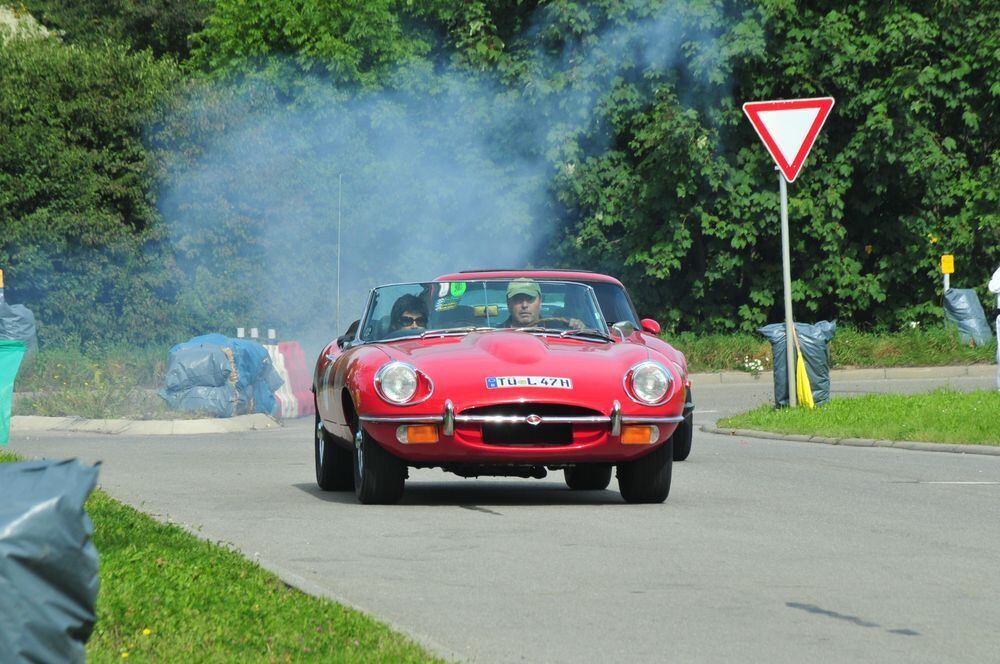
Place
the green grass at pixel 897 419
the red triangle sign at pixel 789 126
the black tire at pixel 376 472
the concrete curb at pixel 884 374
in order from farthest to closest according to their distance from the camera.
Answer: the concrete curb at pixel 884 374, the red triangle sign at pixel 789 126, the green grass at pixel 897 419, the black tire at pixel 376 472

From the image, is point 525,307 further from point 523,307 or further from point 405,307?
point 405,307

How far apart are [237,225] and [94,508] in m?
28.6

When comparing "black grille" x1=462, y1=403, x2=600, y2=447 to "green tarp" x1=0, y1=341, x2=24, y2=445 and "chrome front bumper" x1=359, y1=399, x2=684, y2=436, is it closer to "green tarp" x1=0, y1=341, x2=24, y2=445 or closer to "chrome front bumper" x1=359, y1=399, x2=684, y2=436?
"chrome front bumper" x1=359, y1=399, x2=684, y2=436

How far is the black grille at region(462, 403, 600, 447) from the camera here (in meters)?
10.6

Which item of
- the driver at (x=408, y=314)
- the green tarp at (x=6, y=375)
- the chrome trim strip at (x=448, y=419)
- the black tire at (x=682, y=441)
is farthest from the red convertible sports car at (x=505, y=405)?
the green tarp at (x=6, y=375)

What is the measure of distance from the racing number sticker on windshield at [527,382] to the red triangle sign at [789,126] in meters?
Result: 8.25

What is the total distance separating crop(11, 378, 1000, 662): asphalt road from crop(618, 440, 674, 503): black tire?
0.15 metres

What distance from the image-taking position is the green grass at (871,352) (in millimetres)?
30875

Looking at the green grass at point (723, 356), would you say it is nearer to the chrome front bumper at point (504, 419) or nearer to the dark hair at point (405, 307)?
the dark hair at point (405, 307)

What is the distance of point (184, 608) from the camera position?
646cm

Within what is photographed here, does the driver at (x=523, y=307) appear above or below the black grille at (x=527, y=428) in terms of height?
above

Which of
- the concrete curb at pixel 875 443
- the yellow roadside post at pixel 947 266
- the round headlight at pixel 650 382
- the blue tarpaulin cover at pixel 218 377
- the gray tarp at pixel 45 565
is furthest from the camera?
the yellow roadside post at pixel 947 266

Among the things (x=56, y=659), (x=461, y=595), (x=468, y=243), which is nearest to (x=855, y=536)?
(x=461, y=595)

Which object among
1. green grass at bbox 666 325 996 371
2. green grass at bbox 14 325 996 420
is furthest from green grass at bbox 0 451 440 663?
green grass at bbox 666 325 996 371
